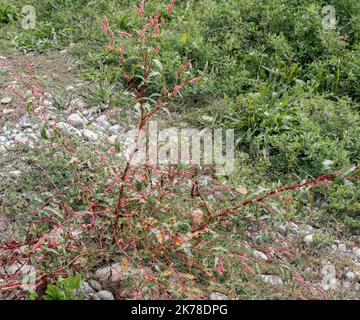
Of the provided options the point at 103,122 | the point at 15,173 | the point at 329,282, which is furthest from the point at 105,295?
the point at 103,122

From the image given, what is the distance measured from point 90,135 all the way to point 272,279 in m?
1.66

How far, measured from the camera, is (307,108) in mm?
4609

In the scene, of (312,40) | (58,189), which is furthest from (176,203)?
(312,40)

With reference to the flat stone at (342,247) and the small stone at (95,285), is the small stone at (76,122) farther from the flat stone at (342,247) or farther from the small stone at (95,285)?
the flat stone at (342,247)

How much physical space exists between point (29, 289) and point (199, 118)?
6.80 ft

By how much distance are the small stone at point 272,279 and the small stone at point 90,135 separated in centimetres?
157

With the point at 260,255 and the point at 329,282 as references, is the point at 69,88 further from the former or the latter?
the point at 329,282

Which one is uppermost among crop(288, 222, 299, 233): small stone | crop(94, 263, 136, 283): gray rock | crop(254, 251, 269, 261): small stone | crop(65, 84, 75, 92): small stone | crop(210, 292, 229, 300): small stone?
crop(94, 263, 136, 283): gray rock

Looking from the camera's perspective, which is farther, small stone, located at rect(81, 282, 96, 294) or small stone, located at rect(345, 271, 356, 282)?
small stone, located at rect(345, 271, 356, 282)

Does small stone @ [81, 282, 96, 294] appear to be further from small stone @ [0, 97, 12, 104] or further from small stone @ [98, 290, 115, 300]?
small stone @ [0, 97, 12, 104]

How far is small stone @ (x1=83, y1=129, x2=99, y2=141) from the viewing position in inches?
169

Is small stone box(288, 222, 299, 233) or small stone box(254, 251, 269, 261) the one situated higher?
small stone box(254, 251, 269, 261)

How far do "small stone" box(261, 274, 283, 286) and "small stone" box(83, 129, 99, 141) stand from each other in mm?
1573

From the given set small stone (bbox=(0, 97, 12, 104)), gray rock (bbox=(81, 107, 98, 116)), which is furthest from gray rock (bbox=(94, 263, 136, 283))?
small stone (bbox=(0, 97, 12, 104))
